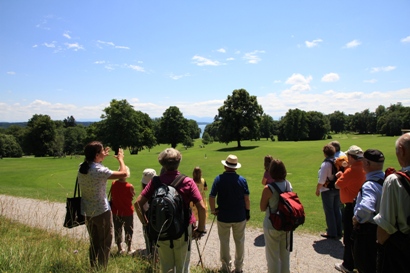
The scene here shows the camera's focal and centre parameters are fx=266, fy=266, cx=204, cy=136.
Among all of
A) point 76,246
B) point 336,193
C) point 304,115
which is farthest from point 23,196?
point 304,115

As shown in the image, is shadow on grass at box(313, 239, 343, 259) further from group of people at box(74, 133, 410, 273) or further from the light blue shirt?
the light blue shirt

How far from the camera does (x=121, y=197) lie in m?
6.18

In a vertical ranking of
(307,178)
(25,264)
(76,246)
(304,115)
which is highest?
(304,115)

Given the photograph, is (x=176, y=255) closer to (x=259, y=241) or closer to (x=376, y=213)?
(x=376, y=213)

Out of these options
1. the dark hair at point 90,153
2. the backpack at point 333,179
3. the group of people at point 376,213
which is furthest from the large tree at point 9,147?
the group of people at point 376,213

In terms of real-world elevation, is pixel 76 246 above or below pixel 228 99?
below

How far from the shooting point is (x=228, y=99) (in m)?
53.8

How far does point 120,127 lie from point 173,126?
13.3 metres

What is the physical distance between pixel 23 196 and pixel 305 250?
13.9 m

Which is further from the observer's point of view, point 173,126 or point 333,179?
point 173,126

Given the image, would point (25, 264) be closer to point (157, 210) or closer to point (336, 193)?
point (157, 210)

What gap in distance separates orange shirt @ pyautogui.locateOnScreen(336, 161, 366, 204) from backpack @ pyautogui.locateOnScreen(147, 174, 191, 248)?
3.74m

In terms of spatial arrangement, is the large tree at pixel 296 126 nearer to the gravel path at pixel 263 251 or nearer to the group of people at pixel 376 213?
the gravel path at pixel 263 251

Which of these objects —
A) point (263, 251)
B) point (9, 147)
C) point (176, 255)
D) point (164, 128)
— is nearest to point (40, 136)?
point (9, 147)
